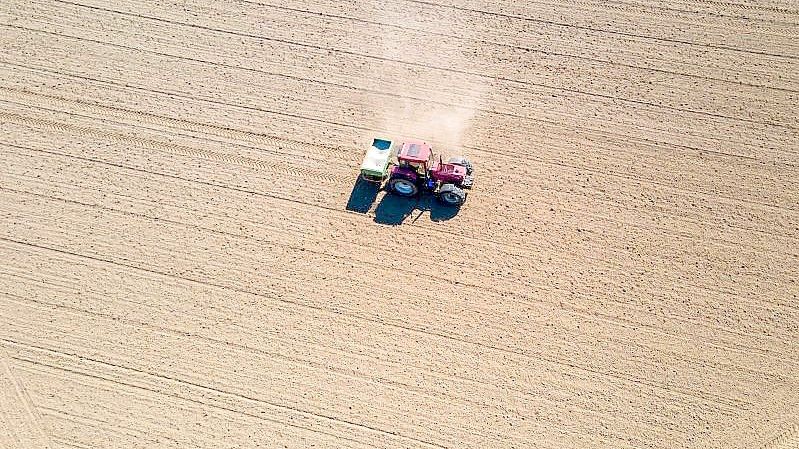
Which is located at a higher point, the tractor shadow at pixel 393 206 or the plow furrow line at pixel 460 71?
the plow furrow line at pixel 460 71

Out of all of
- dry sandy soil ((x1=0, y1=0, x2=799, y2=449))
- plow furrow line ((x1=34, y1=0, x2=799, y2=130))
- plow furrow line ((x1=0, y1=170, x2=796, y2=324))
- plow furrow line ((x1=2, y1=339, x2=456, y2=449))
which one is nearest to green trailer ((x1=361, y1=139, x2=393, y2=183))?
dry sandy soil ((x1=0, y1=0, x2=799, y2=449))

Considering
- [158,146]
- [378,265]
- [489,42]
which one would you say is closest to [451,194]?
[378,265]

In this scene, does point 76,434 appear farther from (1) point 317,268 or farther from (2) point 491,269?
(2) point 491,269

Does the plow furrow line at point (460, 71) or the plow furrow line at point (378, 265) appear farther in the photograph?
the plow furrow line at point (460, 71)

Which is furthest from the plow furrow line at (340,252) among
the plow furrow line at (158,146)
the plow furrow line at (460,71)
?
the plow furrow line at (460,71)

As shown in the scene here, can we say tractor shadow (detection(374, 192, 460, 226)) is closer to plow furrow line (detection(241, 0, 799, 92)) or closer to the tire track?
plow furrow line (detection(241, 0, 799, 92))

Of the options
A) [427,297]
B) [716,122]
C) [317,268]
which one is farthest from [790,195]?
[317,268]

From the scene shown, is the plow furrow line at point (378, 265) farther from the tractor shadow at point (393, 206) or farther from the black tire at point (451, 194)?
the black tire at point (451, 194)
